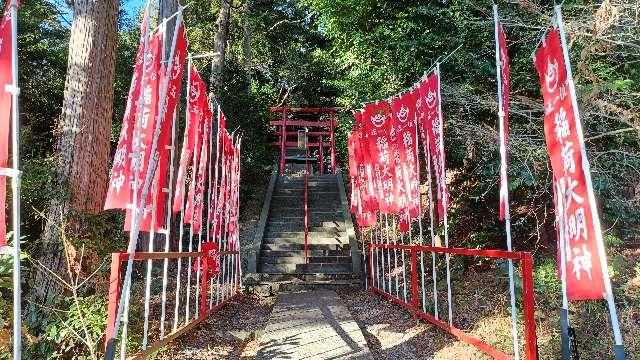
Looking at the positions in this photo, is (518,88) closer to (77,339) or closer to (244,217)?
(77,339)

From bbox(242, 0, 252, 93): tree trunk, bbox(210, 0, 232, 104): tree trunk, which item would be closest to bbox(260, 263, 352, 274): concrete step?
bbox(210, 0, 232, 104): tree trunk

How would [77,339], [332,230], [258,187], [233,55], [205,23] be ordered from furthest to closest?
[233,55] < [205,23] < [258,187] < [332,230] < [77,339]

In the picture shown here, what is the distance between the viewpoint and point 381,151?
851 cm

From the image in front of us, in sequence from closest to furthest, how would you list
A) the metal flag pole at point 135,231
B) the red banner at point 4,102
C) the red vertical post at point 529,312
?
the red banner at point 4,102 < the metal flag pole at point 135,231 < the red vertical post at point 529,312

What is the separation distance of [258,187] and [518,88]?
9826 mm

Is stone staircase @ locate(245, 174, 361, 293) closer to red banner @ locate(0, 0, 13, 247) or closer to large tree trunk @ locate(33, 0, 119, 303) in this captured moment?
large tree trunk @ locate(33, 0, 119, 303)

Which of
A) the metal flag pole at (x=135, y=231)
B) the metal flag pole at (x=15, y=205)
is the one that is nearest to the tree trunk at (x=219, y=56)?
the metal flag pole at (x=135, y=231)

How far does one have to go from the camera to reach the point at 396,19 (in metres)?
10.2

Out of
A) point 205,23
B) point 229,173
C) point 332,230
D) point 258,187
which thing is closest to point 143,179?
point 229,173

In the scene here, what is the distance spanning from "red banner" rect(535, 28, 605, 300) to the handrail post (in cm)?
36

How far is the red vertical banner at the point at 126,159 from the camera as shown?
12.6 feet

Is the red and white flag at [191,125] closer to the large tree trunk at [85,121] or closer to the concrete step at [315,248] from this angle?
the large tree trunk at [85,121]

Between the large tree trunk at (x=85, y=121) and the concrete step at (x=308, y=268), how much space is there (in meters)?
5.61

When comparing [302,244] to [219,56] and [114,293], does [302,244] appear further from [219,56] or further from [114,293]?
[114,293]
